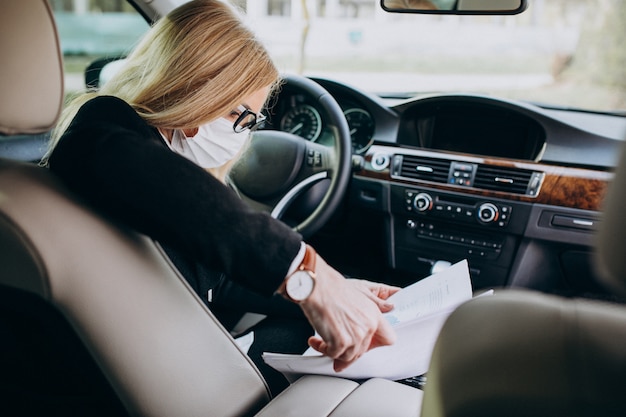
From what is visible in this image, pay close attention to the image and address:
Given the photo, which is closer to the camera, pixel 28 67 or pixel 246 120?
pixel 28 67

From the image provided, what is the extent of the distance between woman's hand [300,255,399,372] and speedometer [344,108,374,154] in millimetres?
1874

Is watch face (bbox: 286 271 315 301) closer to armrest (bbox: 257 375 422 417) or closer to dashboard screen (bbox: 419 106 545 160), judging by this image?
armrest (bbox: 257 375 422 417)

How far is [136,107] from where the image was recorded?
1334 mm

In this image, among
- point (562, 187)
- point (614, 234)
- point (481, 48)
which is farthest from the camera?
point (481, 48)

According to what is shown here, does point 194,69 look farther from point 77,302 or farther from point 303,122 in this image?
point 303,122

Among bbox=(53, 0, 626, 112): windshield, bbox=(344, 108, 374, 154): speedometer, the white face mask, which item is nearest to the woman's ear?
the white face mask

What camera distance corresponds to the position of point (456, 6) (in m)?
1.89

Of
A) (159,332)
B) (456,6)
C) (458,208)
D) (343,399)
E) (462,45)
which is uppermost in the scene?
(456,6)

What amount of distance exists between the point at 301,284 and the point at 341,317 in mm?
85

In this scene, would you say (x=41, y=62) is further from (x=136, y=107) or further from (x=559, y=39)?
(x=559, y=39)

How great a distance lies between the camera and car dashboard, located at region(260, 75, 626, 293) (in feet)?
7.77

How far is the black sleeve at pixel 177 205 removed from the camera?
0.93 m

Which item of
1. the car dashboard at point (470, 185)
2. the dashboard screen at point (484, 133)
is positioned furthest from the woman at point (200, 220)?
the dashboard screen at point (484, 133)

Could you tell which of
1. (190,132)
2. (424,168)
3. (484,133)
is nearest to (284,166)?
(424,168)
